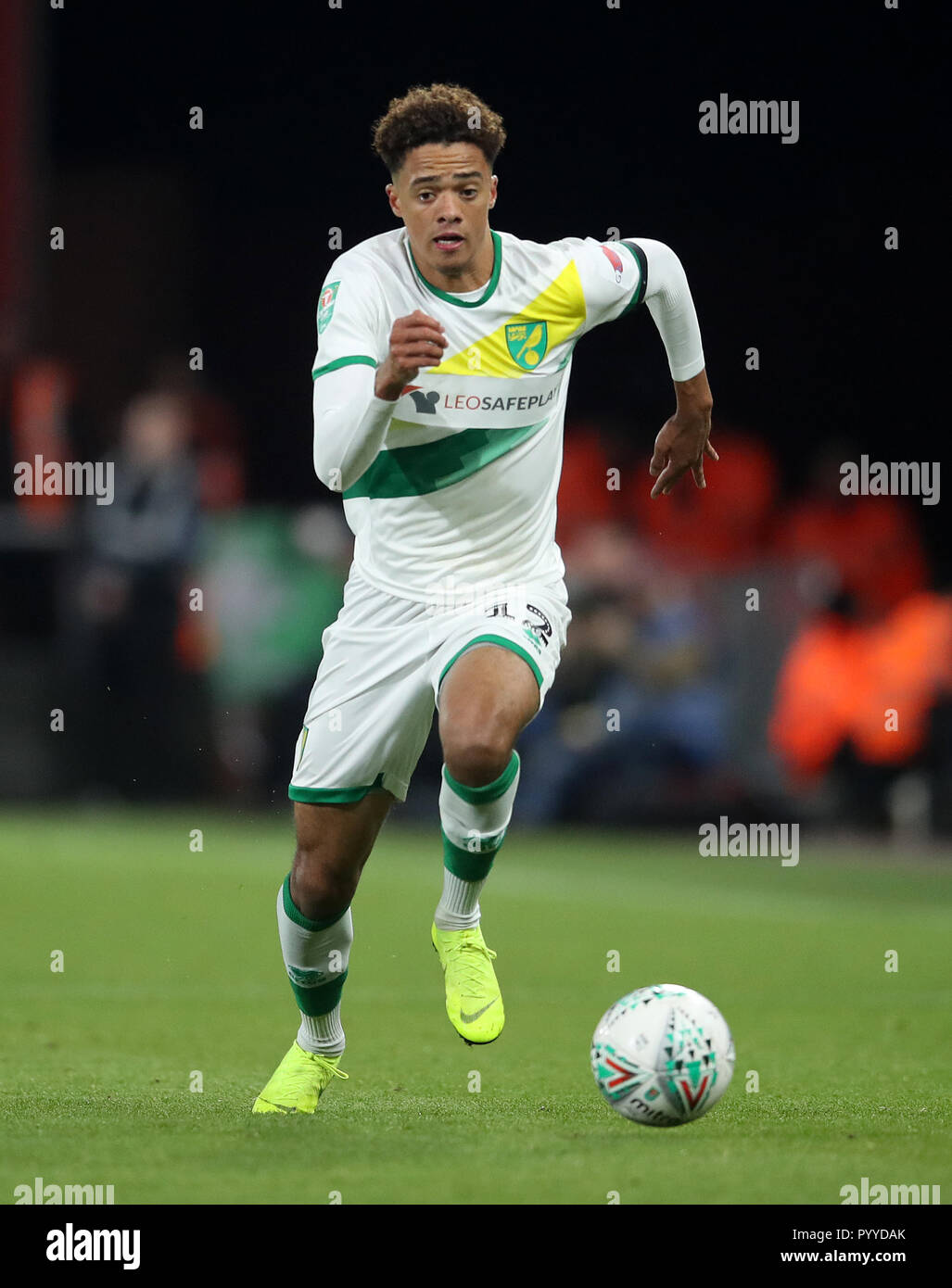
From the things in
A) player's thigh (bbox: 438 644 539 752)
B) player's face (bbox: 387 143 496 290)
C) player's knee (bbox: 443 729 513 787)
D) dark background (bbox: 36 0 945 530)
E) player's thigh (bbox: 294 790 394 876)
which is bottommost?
player's thigh (bbox: 294 790 394 876)

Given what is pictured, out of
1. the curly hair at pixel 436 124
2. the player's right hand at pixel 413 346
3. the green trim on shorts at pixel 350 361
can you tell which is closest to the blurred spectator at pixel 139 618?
the curly hair at pixel 436 124

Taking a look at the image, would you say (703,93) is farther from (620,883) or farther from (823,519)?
(620,883)

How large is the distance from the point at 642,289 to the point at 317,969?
230 cm

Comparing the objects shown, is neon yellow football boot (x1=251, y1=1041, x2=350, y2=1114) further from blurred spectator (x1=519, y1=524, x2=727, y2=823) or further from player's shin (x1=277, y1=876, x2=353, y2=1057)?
blurred spectator (x1=519, y1=524, x2=727, y2=823)

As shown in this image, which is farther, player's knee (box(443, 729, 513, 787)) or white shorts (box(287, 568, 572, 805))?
white shorts (box(287, 568, 572, 805))

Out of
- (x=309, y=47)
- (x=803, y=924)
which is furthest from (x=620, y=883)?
(x=309, y=47)

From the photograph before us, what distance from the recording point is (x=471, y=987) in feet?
19.4

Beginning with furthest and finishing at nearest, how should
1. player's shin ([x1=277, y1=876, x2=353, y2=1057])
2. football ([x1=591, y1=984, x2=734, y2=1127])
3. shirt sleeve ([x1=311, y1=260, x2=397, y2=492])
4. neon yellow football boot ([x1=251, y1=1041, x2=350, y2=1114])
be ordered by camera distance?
player's shin ([x1=277, y1=876, x2=353, y2=1057]), neon yellow football boot ([x1=251, y1=1041, x2=350, y2=1114]), shirt sleeve ([x1=311, y1=260, x2=397, y2=492]), football ([x1=591, y1=984, x2=734, y2=1127])

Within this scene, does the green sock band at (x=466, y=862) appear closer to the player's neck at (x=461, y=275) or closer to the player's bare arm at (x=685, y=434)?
the player's bare arm at (x=685, y=434)

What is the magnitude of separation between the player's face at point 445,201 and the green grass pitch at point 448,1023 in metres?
2.43

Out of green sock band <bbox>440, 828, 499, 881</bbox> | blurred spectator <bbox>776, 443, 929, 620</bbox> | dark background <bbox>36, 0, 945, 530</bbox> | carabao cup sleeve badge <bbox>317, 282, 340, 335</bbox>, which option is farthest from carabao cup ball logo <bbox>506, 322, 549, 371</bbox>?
dark background <bbox>36, 0, 945, 530</bbox>

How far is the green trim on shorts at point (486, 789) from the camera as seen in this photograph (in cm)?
568

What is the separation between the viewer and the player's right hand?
5.19m

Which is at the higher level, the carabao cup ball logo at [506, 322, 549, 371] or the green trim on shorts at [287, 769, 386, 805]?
the carabao cup ball logo at [506, 322, 549, 371]
